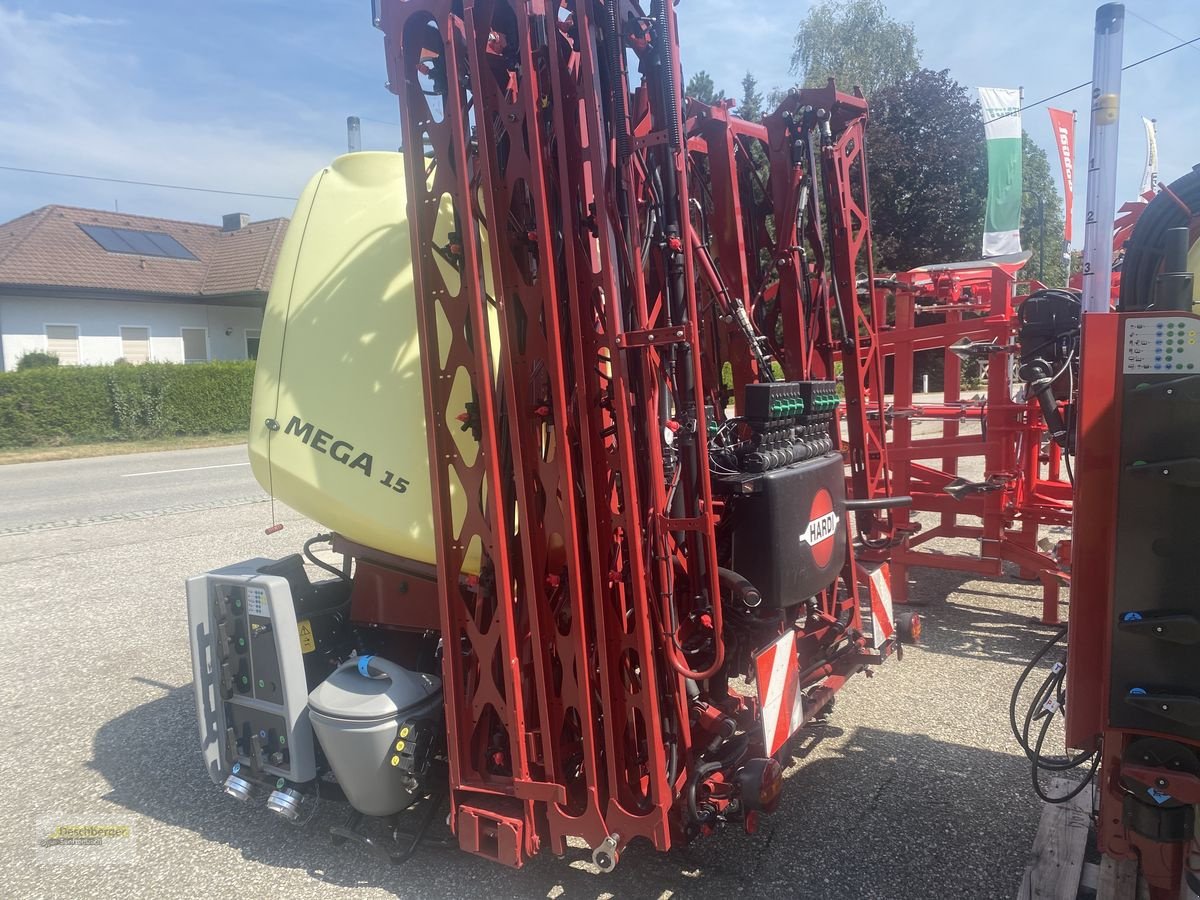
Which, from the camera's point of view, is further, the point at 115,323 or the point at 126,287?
the point at 115,323

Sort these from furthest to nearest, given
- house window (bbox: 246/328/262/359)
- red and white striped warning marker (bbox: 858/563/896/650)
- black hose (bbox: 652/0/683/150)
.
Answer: house window (bbox: 246/328/262/359) → red and white striped warning marker (bbox: 858/563/896/650) → black hose (bbox: 652/0/683/150)

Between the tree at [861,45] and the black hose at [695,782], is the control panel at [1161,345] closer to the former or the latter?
the black hose at [695,782]

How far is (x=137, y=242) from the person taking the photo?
2456 cm

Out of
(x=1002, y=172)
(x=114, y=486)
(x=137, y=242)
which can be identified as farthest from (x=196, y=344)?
(x=1002, y=172)

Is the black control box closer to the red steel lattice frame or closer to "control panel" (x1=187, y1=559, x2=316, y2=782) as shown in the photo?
the red steel lattice frame

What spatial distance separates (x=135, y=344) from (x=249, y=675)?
23.4 meters

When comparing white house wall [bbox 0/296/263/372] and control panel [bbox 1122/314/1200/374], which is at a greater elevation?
white house wall [bbox 0/296/263/372]

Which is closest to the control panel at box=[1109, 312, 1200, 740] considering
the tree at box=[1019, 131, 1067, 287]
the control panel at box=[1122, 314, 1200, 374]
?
the control panel at box=[1122, 314, 1200, 374]

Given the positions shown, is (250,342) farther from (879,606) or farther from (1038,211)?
(1038,211)

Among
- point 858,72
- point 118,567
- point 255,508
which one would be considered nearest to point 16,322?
point 255,508

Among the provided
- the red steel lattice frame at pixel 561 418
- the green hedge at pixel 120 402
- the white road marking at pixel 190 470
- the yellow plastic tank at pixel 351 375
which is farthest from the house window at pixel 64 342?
the red steel lattice frame at pixel 561 418

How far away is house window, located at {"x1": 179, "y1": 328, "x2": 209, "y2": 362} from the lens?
942 inches

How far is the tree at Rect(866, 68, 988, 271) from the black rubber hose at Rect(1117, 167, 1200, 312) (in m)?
26.0

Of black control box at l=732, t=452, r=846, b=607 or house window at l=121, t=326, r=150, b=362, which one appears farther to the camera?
house window at l=121, t=326, r=150, b=362
